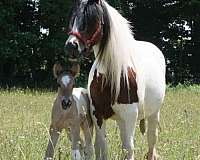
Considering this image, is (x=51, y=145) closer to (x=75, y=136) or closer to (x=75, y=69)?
(x=75, y=136)

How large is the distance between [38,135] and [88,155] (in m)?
2.15

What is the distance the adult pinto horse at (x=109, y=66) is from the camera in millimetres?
5004

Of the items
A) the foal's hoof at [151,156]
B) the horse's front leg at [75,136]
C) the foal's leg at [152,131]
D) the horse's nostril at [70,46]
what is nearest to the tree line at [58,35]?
the foal's leg at [152,131]

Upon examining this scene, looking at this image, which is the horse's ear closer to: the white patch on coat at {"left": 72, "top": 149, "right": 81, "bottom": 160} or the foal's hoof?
the white patch on coat at {"left": 72, "top": 149, "right": 81, "bottom": 160}

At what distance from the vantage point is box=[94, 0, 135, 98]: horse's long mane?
5.17m

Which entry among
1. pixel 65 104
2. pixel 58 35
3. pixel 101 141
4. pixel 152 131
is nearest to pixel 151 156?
pixel 152 131

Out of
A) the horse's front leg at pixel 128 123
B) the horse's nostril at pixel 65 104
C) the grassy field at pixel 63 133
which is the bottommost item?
the grassy field at pixel 63 133

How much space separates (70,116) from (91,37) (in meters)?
0.87

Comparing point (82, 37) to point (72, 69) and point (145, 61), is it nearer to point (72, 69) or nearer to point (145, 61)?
point (72, 69)

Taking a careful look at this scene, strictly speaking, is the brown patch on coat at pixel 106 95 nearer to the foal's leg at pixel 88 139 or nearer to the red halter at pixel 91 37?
A: the foal's leg at pixel 88 139

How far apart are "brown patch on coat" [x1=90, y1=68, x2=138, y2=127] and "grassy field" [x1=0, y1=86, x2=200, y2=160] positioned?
16.8 inches

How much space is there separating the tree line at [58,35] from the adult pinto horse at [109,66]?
13.1 m

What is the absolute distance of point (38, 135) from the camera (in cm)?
754

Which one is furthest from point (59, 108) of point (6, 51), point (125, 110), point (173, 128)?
point (6, 51)
